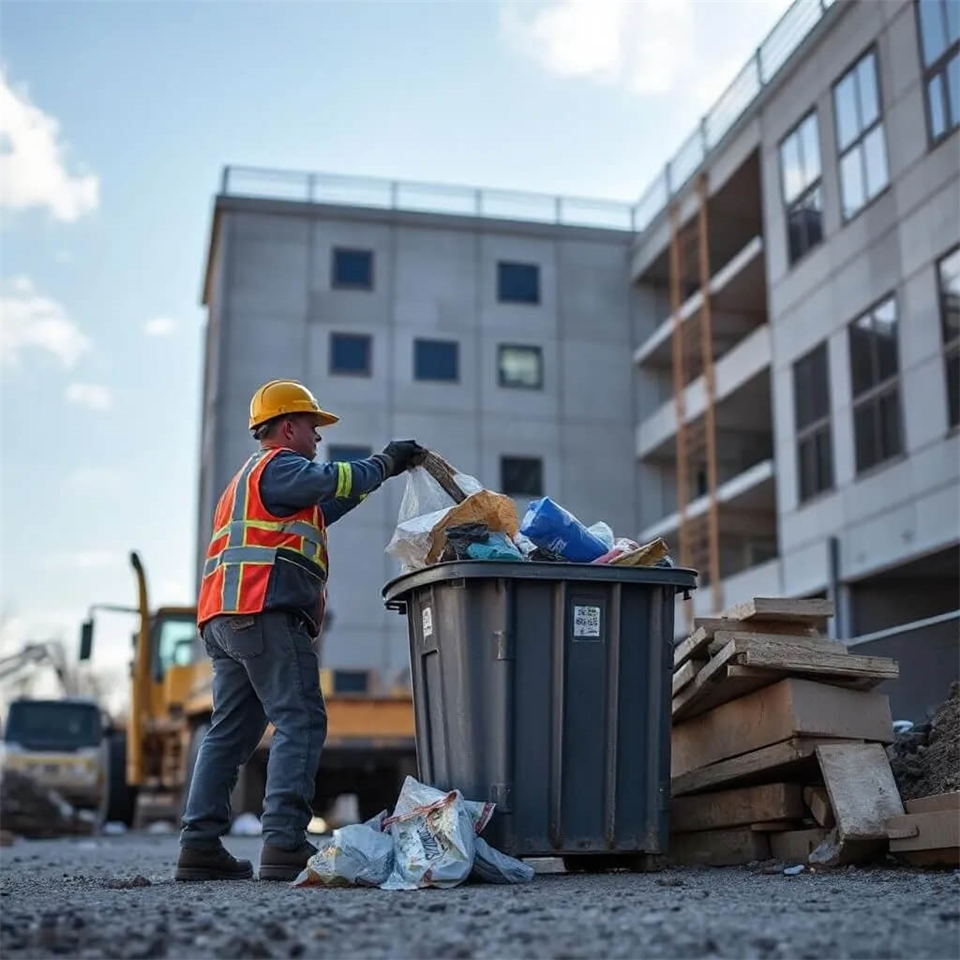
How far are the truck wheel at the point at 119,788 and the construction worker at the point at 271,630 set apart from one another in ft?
60.0

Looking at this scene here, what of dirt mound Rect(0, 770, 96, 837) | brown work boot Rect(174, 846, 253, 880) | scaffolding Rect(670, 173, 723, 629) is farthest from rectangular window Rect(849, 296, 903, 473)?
brown work boot Rect(174, 846, 253, 880)

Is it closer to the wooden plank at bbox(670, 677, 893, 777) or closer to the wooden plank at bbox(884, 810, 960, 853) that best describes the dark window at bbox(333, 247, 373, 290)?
the wooden plank at bbox(670, 677, 893, 777)

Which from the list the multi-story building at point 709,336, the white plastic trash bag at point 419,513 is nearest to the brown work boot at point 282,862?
the white plastic trash bag at point 419,513

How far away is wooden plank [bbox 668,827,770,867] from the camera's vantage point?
6.71m

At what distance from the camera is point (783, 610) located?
22.4 ft

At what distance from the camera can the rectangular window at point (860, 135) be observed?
70.3 ft

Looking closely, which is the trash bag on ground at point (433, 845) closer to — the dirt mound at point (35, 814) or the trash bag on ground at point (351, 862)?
the trash bag on ground at point (351, 862)

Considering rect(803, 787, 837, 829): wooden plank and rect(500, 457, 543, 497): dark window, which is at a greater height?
rect(500, 457, 543, 497): dark window

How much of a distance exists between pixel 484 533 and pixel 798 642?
1.57 meters

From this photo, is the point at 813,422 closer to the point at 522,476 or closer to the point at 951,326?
the point at 951,326

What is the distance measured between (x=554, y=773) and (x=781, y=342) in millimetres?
20089

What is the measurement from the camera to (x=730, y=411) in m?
30.9

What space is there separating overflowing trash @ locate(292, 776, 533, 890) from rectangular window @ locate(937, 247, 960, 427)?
14.6m

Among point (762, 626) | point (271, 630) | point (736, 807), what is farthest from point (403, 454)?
point (736, 807)
